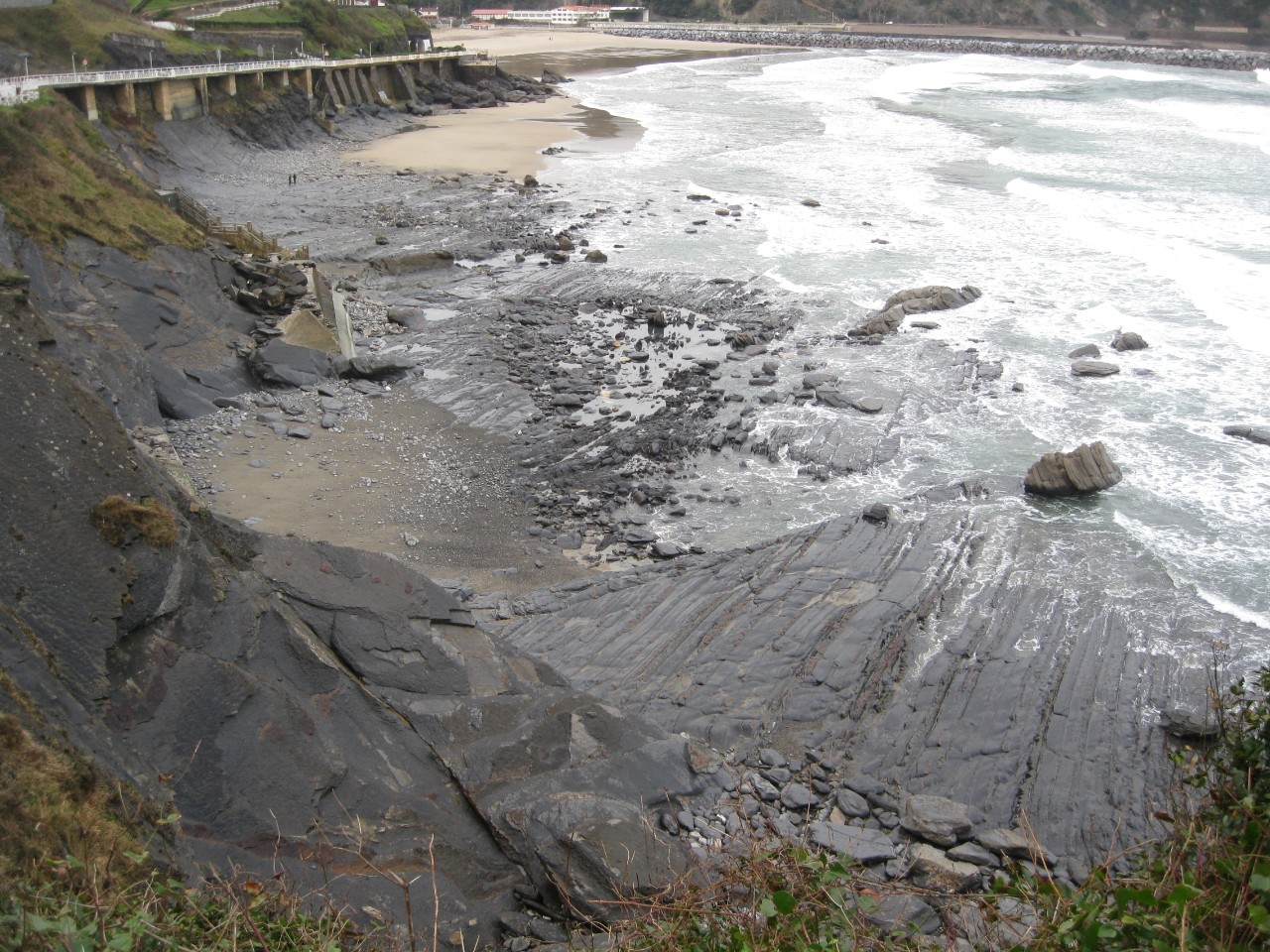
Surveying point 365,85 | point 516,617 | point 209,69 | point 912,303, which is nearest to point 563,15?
point 365,85

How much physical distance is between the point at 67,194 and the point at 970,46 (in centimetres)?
11104

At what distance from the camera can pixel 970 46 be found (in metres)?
110

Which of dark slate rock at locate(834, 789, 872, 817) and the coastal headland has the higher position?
the coastal headland

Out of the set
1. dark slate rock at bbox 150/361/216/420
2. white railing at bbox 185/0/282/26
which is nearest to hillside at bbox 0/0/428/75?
white railing at bbox 185/0/282/26

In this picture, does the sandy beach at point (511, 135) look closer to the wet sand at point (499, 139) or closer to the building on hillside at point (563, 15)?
the wet sand at point (499, 139)

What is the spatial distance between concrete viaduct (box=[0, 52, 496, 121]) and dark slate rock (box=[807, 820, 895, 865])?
98.4 feet

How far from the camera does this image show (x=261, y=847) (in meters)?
6.83

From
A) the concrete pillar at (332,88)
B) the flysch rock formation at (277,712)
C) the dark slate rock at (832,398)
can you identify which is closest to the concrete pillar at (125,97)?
the concrete pillar at (332,88)

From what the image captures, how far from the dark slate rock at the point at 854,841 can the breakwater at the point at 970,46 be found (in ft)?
342

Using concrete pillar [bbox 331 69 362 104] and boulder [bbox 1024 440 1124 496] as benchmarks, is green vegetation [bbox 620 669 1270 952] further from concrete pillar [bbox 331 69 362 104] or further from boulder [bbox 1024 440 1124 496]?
concrete pillar [bbox 331 69 362 104]

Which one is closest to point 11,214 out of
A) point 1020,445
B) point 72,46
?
point 1020,445

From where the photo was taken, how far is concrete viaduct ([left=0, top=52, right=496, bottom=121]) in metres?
34.7

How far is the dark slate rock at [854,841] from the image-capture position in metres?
9.05

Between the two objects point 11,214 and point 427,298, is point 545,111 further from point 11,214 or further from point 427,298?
point 11,214
